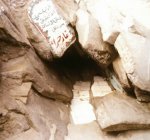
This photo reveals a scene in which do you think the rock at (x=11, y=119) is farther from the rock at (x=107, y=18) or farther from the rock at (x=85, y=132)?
the rock at (x=107, y=18)

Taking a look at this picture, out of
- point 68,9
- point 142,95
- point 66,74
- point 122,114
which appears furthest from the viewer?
point 66,74

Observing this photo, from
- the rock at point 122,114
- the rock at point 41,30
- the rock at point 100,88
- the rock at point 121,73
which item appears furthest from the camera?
the rock at point 100,88

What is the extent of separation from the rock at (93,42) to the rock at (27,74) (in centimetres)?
59

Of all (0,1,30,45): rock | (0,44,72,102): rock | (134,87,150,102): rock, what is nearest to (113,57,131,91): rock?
(134,87,150,102): rock

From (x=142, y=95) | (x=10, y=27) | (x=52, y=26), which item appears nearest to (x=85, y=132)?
(x=142, y=95)

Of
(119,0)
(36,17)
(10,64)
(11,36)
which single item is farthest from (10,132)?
(119,0)

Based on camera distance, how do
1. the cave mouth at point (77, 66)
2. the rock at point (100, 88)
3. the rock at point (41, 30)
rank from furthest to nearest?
1. the cave mouth at point (77, 66)
2. the rock at point (100, 88)
3. the rock at point (41, 30)

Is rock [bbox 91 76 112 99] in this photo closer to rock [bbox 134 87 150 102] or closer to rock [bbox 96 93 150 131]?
rock [bbox 96 93 150 131]

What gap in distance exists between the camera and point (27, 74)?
3.58m

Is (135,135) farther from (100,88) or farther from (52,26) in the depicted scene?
(52,26)

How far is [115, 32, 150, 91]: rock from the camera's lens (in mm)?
3146

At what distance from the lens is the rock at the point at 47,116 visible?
10.9ft

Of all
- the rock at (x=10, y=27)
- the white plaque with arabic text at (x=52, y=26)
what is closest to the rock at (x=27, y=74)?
the rock at (x=10, y=27)

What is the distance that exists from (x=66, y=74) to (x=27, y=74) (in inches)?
34.6
